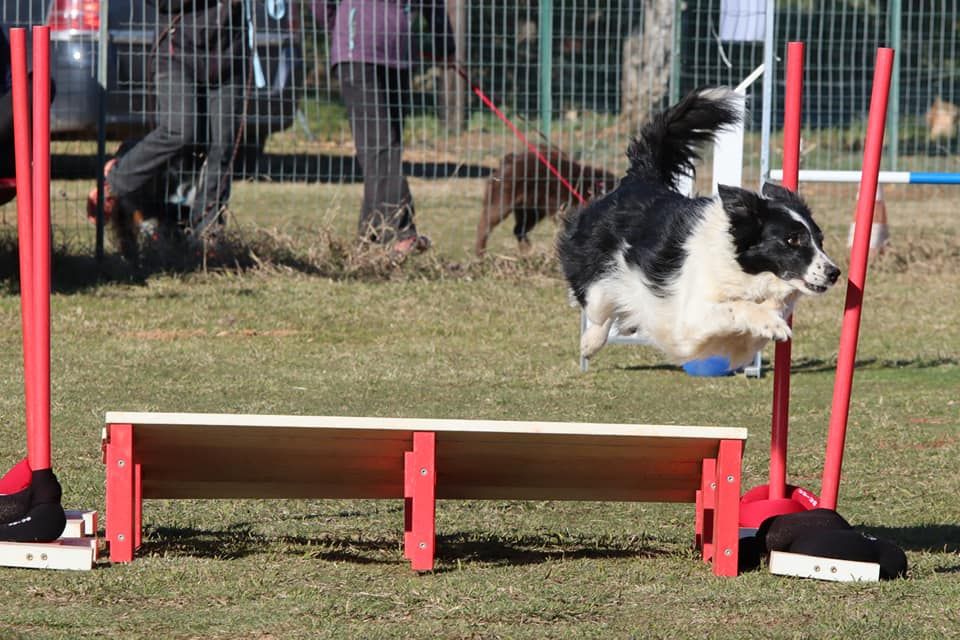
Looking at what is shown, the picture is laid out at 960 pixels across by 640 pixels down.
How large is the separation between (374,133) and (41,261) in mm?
5731

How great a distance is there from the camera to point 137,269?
30.8 feet

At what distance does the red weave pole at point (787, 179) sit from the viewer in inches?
162

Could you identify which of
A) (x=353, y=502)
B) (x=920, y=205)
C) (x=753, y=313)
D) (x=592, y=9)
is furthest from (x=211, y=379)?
(x=920, y=205)

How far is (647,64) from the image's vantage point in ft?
34.0

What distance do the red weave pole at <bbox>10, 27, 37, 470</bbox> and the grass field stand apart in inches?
22.1

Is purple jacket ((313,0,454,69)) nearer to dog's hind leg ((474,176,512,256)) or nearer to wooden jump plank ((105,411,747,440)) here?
dog's hind leg ((474,176,512,256))

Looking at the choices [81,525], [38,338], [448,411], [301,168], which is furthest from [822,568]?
[301,168]

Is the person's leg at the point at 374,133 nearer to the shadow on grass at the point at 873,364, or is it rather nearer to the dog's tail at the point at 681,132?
the shadow on grass at the point at 873,364

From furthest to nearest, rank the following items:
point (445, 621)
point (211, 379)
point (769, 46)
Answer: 1. point (211, 379)
2. point (769, 46)
3. point (445, 621)

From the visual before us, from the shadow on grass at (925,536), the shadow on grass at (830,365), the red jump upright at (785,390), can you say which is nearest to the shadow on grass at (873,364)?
the shadow on grass at (830,365)

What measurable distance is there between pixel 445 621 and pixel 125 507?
1.00m

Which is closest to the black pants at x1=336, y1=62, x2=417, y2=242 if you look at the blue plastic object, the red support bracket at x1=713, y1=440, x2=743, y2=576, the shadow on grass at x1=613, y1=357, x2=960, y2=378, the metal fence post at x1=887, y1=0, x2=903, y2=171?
the shadow on grass at x1=613, y1=357, x2=960, y2=378

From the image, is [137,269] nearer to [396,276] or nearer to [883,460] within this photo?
[396,276]

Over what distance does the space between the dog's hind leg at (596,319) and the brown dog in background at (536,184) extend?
173 inches
